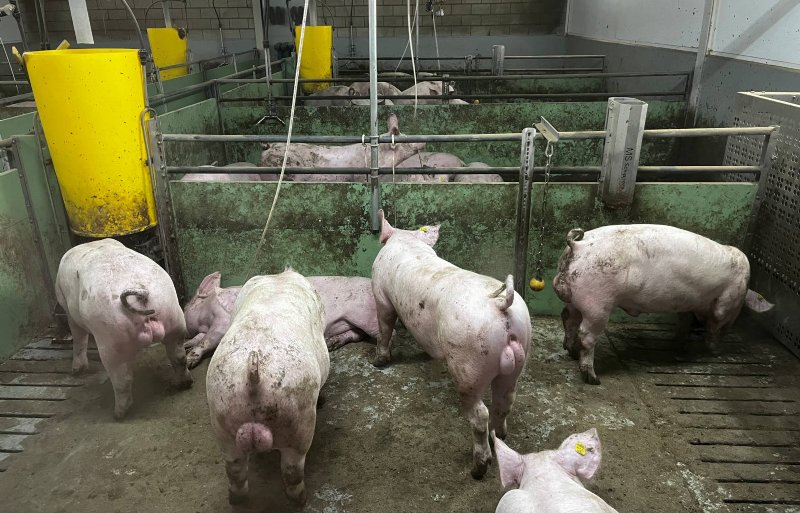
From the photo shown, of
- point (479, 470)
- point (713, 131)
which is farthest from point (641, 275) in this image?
point (479, 470)

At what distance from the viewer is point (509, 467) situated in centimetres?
203

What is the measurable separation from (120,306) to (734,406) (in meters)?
3.59

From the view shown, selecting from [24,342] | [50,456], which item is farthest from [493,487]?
[24,342]

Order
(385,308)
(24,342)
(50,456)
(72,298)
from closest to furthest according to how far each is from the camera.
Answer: (50,456), (72,298), (385,308), (24,342)

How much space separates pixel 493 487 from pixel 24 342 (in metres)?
3.46

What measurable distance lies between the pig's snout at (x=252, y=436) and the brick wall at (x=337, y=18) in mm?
11567

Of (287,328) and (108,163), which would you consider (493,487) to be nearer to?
(287,328)

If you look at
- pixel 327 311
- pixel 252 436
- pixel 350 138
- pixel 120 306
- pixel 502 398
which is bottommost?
pixel 327 311

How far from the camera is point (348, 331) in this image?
13.5 feet

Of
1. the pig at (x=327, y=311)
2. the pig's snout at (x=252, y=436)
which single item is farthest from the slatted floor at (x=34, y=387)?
the pig's snout at (x=252, y=436)

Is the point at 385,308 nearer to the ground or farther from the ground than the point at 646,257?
nearer to the ground

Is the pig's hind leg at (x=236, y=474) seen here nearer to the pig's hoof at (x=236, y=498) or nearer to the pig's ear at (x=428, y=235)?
the pig's hoof at (x=236, y=498)

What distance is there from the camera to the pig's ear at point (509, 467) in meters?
2.02

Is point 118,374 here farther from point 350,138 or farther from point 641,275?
point 641,275
